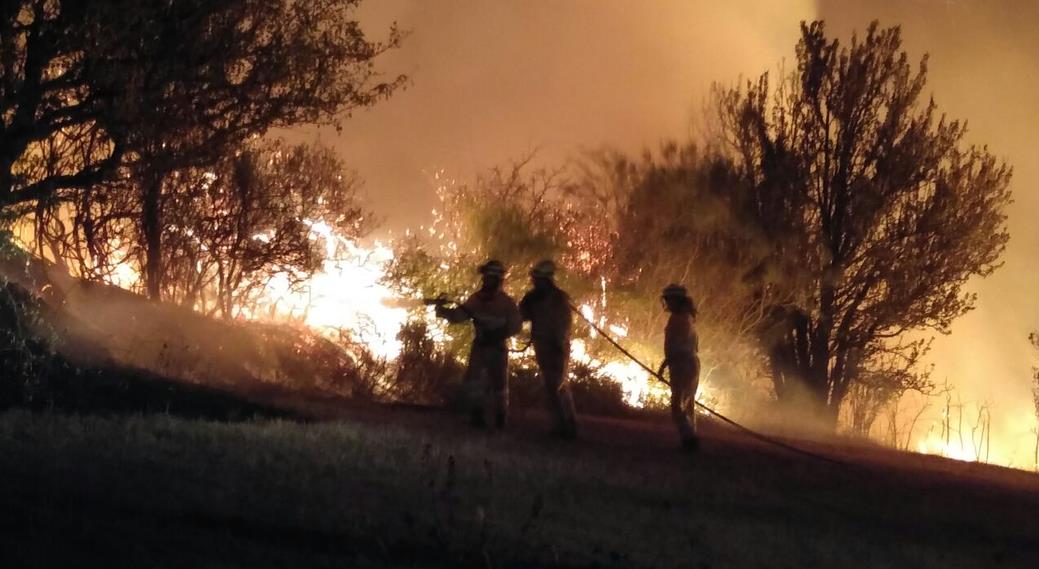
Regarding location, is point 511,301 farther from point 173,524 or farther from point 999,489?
point 173,524

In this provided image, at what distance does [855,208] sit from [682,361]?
17.0 meters

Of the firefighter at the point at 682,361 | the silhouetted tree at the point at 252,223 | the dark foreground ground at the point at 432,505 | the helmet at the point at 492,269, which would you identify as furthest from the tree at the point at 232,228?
the firefighter at the point at 682,361

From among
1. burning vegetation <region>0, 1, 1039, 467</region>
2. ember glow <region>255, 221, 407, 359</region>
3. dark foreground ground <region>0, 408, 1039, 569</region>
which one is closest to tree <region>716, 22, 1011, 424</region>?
burning vegetation <region>0, 1, 1039, 467</region>

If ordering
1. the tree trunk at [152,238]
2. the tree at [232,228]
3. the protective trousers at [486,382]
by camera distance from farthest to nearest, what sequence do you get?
the tree at [232,228] → the tree trunk at [152,238] → the protective trousers at [486,382]

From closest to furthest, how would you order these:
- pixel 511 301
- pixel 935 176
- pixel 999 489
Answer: pixel 511 301 < pixel 999 489 < pixel 935 176

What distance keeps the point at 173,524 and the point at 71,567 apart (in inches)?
47.4

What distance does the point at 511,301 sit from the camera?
50.7ft

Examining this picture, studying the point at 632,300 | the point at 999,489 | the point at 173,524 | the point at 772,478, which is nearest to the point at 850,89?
the point at 632,300

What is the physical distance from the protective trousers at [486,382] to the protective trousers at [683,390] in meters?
2.07

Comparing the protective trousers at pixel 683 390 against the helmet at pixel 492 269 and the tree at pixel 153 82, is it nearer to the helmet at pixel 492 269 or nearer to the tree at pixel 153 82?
the helmet at pixel 492 269

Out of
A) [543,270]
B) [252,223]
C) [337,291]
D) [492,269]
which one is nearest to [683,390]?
[543,270]

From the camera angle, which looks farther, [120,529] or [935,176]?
[935,176]

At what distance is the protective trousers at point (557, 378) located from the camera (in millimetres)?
15430

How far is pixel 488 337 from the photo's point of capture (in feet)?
50.5
